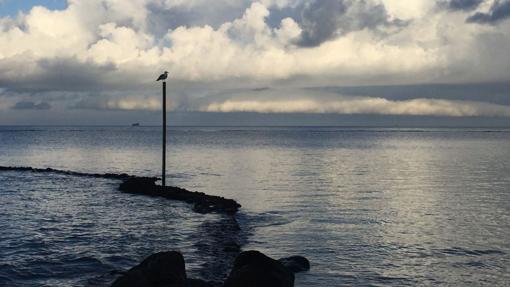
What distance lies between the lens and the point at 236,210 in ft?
113

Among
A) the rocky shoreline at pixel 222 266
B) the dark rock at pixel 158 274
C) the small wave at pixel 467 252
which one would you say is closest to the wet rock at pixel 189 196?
the rocky shoreline at pixel 222 266

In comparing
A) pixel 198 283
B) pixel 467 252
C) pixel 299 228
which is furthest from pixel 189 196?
pixel 198 283

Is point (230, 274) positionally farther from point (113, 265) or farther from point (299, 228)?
point (299, 228)

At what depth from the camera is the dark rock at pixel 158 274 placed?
1446cm

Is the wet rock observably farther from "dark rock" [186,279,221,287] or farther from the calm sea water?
"dark rock" [186,279,221,287]

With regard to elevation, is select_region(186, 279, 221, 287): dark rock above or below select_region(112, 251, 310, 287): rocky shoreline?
below

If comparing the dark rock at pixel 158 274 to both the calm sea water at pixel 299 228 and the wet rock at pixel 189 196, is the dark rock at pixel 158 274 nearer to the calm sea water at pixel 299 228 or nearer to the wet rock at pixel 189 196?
the calm sea water at pixel 299 228

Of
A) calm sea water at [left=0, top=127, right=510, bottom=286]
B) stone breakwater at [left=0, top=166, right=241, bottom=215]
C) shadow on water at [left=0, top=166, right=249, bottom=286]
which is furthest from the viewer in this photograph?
stone breakwater at [left=0, top=166, right=241, bottom=215]

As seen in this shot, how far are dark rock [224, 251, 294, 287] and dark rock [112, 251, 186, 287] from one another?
1.61m

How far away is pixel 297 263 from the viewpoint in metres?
19.2

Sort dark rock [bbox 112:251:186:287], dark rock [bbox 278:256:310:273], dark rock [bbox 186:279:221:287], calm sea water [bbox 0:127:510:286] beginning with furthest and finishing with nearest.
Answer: calm sea water [bbox 0:127:510:286] < dark rock [bbox 278:256:310:273] < dark rock [bbox 186:279:221:287] < dark rock [bbox 112:251:186:287]

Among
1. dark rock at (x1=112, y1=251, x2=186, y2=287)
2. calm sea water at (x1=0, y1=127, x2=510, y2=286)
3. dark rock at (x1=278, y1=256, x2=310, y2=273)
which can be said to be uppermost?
dark rock at (x1=112, y1=251, x2=186, y2=287)

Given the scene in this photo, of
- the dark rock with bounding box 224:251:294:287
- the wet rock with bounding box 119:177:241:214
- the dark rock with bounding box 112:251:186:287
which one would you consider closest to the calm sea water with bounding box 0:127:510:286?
the wet rock with bounding box 119:177:241:214

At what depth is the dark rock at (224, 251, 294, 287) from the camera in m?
14.0
